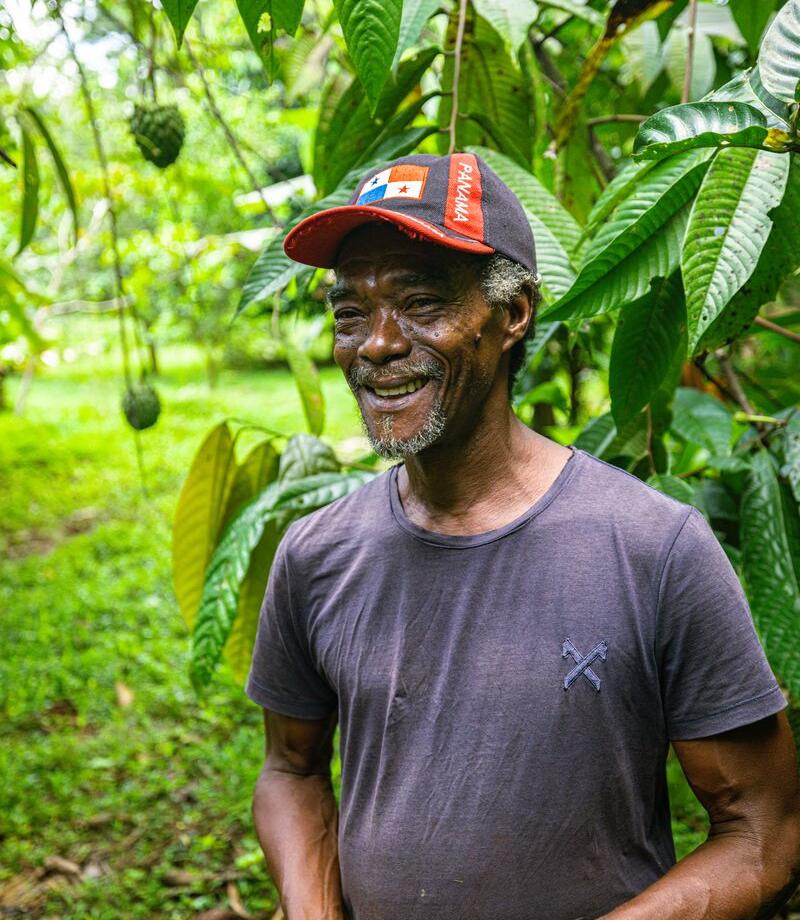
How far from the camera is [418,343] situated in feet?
3.59

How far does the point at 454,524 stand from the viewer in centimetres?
113

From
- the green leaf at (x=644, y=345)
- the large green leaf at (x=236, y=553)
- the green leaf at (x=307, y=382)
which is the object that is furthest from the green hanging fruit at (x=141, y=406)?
the green leaf at (x=644, y=345)

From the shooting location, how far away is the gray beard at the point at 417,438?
1091 mm

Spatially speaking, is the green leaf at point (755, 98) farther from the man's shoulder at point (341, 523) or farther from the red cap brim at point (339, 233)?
the man's shoulder at point (341, 523)

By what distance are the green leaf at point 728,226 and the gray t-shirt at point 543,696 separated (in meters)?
0.24

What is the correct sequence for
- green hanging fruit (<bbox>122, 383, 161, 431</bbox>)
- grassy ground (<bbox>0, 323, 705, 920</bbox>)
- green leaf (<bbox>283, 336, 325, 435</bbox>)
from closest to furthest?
green leaf (<bbox>283, 336, 325, 435</bbox>) < green hanging fruit (<bbox>122, 383, 161, 431</bbox>) < grassy ground (<bbox>0, 323, 705, 920</bbox>)

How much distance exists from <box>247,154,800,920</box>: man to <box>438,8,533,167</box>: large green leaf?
30 cm

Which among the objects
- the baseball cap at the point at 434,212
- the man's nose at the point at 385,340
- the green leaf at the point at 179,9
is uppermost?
the green leaf at the point at 179,9

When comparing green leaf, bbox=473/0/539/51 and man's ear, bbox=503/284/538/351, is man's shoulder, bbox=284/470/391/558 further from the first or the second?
green leaf, bbox=473/0/539/51

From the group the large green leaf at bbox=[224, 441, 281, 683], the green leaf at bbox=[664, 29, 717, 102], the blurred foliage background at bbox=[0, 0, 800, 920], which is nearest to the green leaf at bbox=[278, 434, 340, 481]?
the blurred foliage background at bbox=[0, 0, 800, 920]

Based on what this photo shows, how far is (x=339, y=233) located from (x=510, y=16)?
1.37 feet

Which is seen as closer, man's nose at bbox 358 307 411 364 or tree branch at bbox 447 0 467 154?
man's nose at bbox 358 307 411 364

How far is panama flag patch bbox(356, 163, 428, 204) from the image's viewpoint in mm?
1104

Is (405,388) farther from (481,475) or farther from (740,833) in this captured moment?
(740,833)
